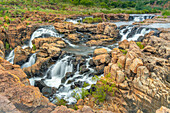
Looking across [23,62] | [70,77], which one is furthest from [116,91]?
[23,62]

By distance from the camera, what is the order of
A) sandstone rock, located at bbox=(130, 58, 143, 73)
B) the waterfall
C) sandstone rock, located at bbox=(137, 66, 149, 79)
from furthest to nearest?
the waterfall → sandstone rock, located at bbox=(130, 58, 143, 73) → sandstone rock, located at bbox=(137, 66, 149, 79)

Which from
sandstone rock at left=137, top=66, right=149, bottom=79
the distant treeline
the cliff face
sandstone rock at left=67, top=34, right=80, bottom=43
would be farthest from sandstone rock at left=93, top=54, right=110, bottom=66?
the distant treeline

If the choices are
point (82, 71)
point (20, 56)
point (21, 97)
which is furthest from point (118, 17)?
point (21, 97)

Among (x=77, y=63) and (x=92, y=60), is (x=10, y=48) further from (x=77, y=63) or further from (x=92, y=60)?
(x=92, y=60)

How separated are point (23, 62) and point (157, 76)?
16.2 meters

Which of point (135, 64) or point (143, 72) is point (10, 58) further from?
point (143, 72)

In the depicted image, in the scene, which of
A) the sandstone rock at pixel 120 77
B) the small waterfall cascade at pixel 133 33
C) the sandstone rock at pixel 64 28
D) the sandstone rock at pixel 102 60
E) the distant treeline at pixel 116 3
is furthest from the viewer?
the distant treeline at pixel 116 3

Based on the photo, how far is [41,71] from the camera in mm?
15609

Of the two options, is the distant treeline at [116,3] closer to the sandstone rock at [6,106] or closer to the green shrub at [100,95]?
the green shrub at [100,95]

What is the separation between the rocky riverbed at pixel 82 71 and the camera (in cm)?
458

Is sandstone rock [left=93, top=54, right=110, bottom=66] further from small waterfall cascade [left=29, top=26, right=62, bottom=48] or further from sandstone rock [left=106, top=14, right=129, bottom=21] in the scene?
sandstone rock [left=106, top=14, right=129, bottom=21]

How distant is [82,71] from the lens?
1507 centimetres

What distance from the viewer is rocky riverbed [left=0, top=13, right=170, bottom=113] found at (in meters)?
4.58

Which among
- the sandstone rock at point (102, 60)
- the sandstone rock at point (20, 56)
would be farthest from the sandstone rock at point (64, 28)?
the sandstone rock at point (102, 60)
